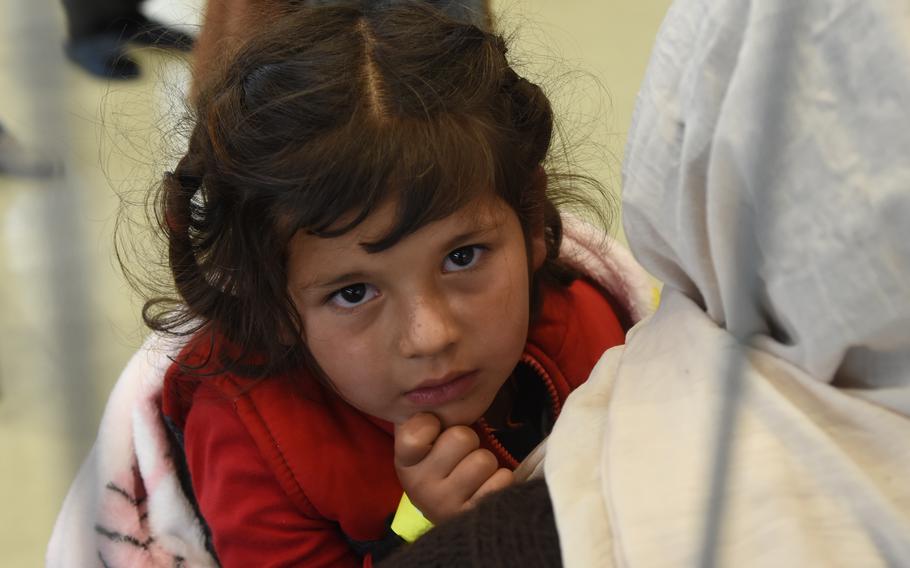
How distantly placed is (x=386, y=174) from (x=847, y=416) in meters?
0.38

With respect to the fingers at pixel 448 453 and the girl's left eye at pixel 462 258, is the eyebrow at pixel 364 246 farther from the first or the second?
the fingers at pixel 448 453

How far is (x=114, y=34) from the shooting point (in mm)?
1262

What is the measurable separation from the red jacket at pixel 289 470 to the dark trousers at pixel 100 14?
0.53m

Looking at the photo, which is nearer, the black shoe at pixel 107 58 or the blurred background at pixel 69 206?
the blurred background at pixel 69 206

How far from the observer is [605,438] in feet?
1.39

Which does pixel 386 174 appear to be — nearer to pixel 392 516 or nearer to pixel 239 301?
pixel 239 301

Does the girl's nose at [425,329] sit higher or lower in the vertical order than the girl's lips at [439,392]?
higher

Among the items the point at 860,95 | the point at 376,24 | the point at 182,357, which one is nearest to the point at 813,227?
the point at 860,95

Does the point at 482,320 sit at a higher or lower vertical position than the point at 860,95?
lower

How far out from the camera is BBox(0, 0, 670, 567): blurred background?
38cm

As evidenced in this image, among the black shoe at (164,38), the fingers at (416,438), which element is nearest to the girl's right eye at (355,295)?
the fingers at (416,438)

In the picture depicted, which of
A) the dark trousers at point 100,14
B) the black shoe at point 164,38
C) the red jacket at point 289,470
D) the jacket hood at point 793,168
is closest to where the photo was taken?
the jacket hood at point 793,168

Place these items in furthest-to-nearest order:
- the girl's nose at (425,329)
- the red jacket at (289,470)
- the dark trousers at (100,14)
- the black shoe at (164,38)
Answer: the dark trousers at (100,14) < the black shoe at (164,38) < the red jacket at (289,470) < the girl's nose at (425,329)

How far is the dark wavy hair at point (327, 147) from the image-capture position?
2.22 feet
